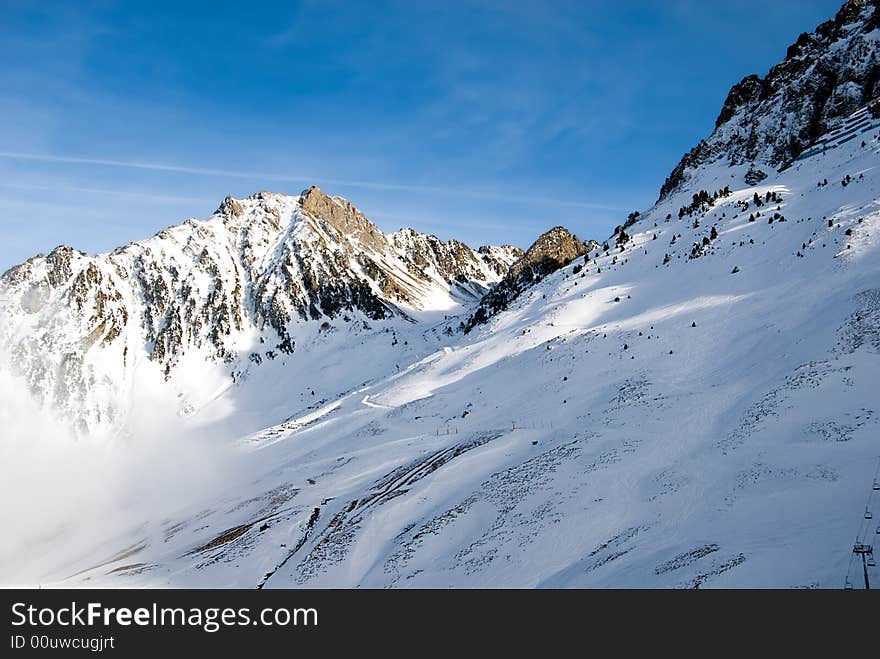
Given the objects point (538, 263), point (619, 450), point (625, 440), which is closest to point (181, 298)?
point (538, 263)

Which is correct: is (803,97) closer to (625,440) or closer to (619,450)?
(625,440)

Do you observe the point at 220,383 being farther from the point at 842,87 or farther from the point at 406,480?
the point at 842,87

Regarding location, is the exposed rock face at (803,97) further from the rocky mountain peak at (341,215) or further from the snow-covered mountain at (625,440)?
the rocky mountain peak at (341,215)

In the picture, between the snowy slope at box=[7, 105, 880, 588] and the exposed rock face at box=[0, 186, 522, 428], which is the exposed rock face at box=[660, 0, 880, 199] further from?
the exposed rock face at box=[0, 186, 522, 428]

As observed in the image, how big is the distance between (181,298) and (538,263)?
8995 cm

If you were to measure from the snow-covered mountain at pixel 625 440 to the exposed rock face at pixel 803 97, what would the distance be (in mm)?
1053

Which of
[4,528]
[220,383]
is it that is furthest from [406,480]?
[220,383]

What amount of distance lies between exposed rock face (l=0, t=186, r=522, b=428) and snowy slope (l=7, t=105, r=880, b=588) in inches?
2878

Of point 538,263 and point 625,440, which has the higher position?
point 538,263

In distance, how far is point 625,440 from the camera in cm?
2998

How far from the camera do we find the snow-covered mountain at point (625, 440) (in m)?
20.3
